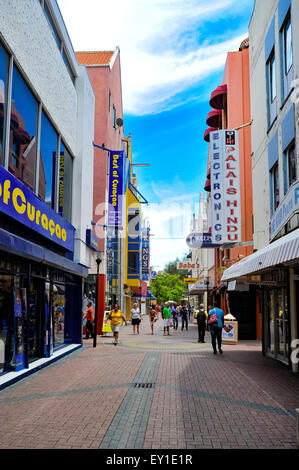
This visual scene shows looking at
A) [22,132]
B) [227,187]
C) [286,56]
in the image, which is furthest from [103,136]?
[22,132]

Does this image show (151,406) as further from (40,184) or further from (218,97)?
(218,97)

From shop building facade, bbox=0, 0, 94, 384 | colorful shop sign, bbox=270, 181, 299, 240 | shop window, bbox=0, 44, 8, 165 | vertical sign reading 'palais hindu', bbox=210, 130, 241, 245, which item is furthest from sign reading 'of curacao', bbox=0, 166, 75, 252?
vertical sign reading 'palais hindu', bbox=210, 130, 241, 245

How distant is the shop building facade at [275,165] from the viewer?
11.0 metres

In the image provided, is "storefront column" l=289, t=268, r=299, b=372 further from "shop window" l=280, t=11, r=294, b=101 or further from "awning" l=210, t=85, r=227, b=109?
"awning" l=210, t=85, r=227, b=109

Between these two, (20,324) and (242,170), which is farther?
(242,170)

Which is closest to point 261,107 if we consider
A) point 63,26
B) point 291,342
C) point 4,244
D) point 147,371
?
point 63,26

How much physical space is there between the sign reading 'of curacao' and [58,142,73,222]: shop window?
1.22 metres

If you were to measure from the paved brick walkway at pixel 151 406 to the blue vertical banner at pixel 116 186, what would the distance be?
12.6 meters

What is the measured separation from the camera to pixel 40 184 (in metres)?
12.8

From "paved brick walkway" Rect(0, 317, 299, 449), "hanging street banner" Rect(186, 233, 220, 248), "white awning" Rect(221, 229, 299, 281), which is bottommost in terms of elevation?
"paved brick walkway" Rect(0, 317, 299, 449)

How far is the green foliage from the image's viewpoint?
84.8m

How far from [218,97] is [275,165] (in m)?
16.8

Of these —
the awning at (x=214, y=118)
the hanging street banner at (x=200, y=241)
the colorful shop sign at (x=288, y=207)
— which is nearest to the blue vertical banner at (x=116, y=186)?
the hanging street banner at (x=200, y=241)

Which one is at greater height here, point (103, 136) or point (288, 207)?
point (103, 136)
